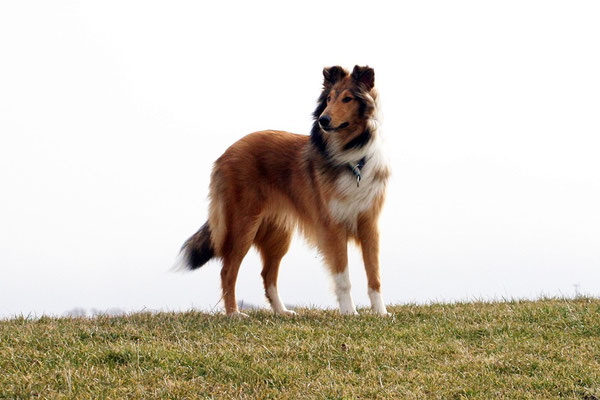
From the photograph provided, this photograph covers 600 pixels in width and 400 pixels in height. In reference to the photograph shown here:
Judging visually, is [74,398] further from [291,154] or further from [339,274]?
[291,154]

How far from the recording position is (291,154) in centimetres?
826

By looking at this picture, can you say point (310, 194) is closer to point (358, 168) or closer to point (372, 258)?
point (358, 168)

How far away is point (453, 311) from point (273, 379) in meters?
3.07

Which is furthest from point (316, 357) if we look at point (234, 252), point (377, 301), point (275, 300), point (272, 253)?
point (272, 253)

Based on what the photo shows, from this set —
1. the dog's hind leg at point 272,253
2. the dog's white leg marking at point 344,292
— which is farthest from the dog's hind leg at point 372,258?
the dog's hind leg at point 272,253

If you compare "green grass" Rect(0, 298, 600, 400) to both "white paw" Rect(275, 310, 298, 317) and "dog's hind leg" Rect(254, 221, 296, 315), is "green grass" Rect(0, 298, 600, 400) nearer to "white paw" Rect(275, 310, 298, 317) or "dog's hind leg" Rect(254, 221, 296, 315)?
"white paw" Rect(275, 310, 298, 317)

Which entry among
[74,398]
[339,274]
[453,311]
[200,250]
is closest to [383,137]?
[339,274]

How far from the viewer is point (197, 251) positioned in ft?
28.5

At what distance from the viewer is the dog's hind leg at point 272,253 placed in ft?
28.0

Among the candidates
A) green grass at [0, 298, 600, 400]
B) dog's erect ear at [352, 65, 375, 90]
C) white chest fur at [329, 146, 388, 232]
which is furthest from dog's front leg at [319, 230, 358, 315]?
dog's erect ear at [352, 65, 375, 90]

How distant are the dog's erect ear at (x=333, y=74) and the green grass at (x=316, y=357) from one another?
8.23ft

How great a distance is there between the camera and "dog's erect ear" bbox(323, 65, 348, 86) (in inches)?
302

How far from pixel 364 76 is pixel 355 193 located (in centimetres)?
123

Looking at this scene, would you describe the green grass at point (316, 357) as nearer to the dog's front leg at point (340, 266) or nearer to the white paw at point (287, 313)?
the dog's front leg at point (340, 266)
